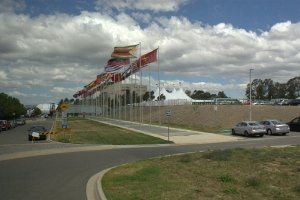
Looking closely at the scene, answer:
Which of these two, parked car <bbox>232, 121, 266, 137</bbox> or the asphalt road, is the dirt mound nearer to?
parked car <bbox>232, 121, 266, 137</bbox>

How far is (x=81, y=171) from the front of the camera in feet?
58.1

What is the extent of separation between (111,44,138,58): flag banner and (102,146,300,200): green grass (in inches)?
1909

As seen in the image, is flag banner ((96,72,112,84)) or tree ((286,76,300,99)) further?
tree ((286,76,300,99))

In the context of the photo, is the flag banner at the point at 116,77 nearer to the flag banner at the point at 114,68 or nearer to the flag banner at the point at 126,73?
the flag banner at the point at 126,73

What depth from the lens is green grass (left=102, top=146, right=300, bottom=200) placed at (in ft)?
34.4

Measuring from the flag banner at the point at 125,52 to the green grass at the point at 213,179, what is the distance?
4849cm

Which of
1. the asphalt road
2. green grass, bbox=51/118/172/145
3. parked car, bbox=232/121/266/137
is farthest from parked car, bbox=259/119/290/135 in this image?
the asphalt road

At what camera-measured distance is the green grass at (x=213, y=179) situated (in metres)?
10.5

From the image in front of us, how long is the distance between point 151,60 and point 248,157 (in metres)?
41.1

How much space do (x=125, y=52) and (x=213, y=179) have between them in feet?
178

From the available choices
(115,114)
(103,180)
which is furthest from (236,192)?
(115,114)

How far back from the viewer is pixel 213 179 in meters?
12.6

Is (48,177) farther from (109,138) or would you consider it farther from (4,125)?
(4,125)

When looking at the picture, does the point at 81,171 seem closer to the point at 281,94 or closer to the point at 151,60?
the point at 151,60
